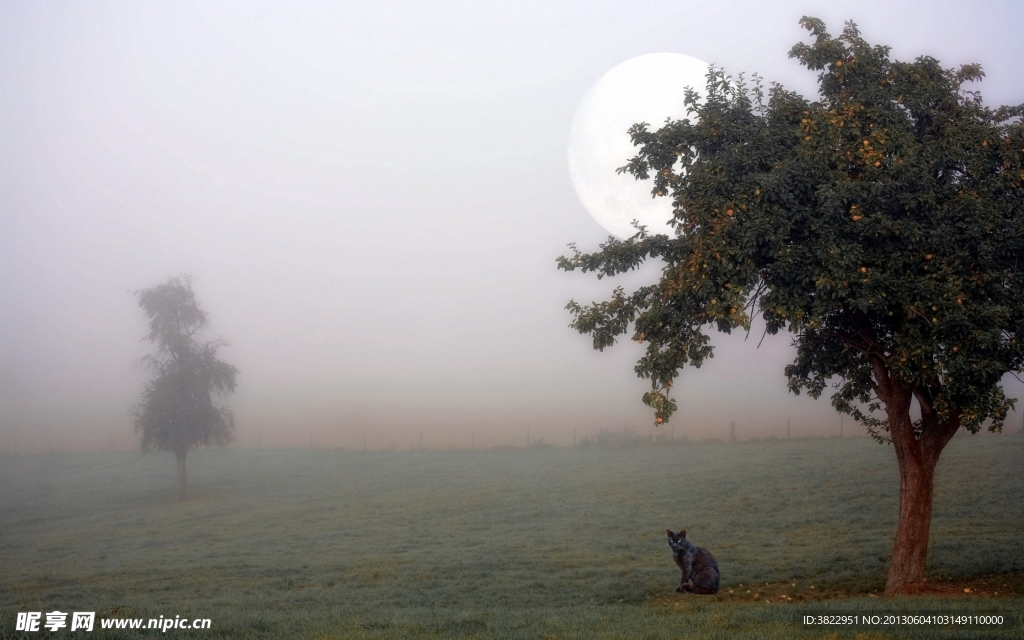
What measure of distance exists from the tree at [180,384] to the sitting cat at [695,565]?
4882 centimetres

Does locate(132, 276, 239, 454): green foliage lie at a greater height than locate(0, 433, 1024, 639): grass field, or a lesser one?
greater

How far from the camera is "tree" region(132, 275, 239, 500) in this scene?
58219 millimetres

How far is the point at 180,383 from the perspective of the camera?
58938 millimetres

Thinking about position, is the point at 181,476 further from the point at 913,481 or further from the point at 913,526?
the point at 913,481

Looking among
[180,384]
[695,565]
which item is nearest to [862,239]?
[695,565]

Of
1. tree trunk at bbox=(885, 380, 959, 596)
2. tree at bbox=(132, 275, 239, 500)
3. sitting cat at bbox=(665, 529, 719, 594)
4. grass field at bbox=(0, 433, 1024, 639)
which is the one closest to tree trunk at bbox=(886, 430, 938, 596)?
tree trunk at bbox=(885, 380, 959, 596)

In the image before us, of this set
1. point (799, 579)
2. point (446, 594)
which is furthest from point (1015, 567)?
point (446, 594)

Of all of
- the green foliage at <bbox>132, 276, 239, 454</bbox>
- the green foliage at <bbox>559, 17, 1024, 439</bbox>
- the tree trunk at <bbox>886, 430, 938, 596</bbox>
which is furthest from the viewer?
the green foliage at <bbox>132, 276, 239, 454</bbox>

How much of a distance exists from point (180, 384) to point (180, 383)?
0.10 metres

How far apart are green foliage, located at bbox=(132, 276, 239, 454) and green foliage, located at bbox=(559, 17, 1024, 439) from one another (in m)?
48.7

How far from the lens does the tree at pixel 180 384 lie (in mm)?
58219

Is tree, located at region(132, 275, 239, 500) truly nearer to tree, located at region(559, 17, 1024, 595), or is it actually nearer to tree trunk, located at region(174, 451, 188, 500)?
tree trunk, located at region(174, 451, 188, 500)

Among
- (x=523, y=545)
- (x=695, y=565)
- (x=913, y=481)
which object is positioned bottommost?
(x=523, y=545)

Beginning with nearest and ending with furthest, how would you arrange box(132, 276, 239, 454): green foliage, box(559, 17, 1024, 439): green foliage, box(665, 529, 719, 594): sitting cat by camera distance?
1. box(559, 17, 1024, 439): green foliage
2. box(665, 529, 719, 594): sitting cat
3. box(132, 276, 239, 454): green foliage
